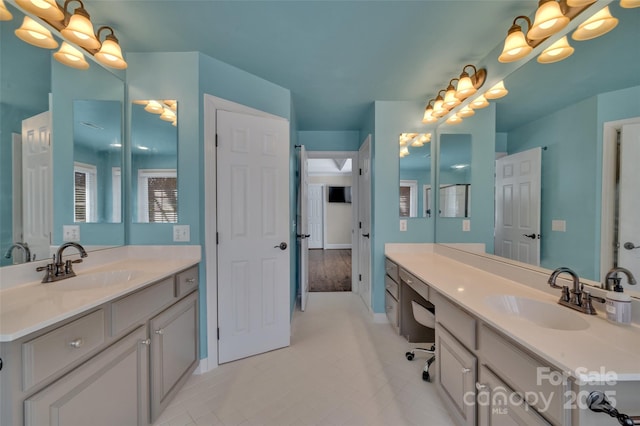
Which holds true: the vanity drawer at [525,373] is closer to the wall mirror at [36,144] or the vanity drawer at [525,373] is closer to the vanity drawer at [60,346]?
the vanity drawer at [60,346]

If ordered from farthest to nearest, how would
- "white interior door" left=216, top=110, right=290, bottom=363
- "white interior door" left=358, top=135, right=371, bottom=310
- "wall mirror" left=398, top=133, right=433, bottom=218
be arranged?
"white interior door" left=358, top=135, right=371, bottom=310
"wall mirror" left=398, top=133, right=433, bottom=218
"white interior door" left=216, top=110, right=290, bottom=363

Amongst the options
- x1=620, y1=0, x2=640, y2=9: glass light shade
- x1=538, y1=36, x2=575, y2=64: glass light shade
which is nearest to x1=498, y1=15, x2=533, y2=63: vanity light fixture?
x1=538, y1=36, x2=575, y2=64: glass light shade

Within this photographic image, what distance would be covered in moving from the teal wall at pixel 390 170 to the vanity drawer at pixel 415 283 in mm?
Answer: 533

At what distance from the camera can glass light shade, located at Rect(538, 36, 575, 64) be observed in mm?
1225

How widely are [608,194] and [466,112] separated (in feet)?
4.39

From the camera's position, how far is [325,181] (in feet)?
25.3

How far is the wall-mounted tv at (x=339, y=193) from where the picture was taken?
767cm

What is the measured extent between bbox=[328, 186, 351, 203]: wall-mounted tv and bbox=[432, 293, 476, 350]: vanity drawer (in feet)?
20.3

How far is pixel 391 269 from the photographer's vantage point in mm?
2512

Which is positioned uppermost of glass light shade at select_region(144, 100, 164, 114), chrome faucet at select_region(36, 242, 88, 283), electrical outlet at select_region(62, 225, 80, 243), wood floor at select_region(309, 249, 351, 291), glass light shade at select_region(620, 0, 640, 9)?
glass light shade at select_region(620, 0, 640, 9)

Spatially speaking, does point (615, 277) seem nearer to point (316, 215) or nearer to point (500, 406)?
point (500, 406)

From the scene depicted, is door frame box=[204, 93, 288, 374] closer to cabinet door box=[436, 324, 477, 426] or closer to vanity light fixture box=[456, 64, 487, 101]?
cabinet door box=[436, 324, 477, 426]

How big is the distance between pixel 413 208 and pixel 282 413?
2166mm

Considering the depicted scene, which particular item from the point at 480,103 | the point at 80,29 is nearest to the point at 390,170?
the point at 480,103
